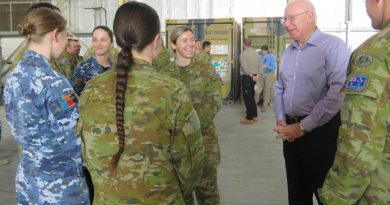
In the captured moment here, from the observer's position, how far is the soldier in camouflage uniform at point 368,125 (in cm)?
135

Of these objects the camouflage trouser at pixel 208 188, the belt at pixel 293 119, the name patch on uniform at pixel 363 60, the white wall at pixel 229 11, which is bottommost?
the camouflage trouser at pixel 208 188

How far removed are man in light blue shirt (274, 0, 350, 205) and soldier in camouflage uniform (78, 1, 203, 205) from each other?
109 cm

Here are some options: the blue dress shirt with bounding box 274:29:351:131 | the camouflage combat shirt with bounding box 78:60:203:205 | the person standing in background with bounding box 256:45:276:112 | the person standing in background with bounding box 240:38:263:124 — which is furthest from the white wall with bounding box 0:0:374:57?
the camouflage combat shirt with bounding box 78:60:203:205

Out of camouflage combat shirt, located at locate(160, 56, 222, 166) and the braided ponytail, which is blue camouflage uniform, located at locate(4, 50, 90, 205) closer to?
the braided ponytail

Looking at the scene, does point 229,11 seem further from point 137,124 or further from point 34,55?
point 137,124

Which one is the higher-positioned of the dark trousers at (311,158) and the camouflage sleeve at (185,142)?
the camouflage sleeve at (185,142)

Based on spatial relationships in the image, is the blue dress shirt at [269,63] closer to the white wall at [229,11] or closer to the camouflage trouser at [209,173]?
the white wall at [229,11]

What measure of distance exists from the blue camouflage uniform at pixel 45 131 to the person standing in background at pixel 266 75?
7.96m

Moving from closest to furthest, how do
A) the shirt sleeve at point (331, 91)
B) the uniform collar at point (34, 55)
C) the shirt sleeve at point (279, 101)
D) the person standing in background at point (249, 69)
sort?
the uniform collar at point (34, 55)
the shirt sleeve at point (331, 91)
the shirt sleeve at point (279, 101)
the person standing in background at point (249, 69)

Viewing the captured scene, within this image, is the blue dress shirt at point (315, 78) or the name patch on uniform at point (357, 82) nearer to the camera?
the name patch on uniform at point (357, 82)

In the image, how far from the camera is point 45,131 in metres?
1.78

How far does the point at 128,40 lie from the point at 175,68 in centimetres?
141

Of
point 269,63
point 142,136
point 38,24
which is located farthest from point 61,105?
point 269,63

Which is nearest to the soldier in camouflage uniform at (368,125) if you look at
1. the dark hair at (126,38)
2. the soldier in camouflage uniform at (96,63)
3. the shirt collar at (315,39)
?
the dark hair at (126,38)
